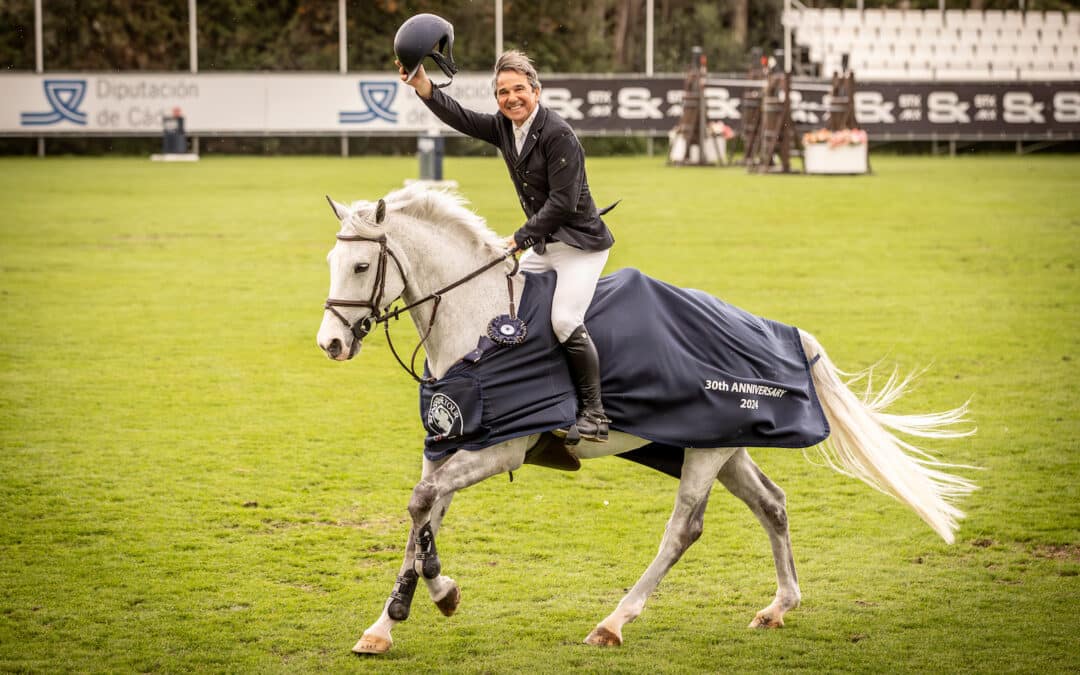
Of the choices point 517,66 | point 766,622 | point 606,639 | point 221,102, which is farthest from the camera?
point 221,102

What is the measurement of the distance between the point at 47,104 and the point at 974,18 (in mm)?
28161

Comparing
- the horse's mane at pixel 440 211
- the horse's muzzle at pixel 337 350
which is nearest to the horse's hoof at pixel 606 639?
the horse's muzzle at pixel 337 350

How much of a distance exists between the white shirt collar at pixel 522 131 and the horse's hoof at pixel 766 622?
2.32 metres

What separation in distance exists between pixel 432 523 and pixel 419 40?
2.03m

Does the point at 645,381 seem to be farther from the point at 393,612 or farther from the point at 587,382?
the point at 393,612

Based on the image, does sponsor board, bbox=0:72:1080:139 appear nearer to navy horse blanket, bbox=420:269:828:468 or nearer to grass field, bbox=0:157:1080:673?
grass field, bbox=0:157:1080:673

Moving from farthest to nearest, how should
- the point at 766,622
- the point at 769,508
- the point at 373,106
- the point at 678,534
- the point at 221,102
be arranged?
the point at 373,106 → the point at 221,102 → the point at 769,508 → the point at 766,622 → the point at 678,534

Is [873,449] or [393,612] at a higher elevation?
[873,449]

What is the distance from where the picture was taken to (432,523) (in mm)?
5391

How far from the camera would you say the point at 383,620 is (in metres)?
5.38

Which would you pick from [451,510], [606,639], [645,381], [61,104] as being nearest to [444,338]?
[645,381]

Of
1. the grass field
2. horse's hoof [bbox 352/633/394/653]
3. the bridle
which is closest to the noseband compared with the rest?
the bridle

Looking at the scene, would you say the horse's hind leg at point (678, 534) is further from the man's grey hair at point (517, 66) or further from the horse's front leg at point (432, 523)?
the man's grey hair at point (517, 66)

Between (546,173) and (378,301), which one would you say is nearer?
(378,301)
